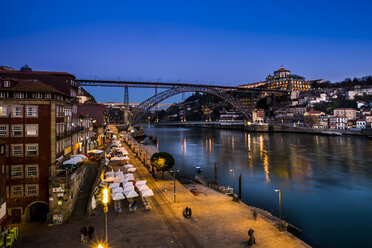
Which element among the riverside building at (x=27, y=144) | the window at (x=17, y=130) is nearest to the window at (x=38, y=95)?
the riverside building at (x=27, y=144)

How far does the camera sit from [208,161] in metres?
39.9

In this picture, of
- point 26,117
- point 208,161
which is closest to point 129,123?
point 208,161

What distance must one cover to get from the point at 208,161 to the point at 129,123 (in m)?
42.4

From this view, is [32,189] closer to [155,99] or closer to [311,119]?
[155,99]

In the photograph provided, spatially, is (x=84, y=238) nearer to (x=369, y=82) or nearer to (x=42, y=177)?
(x=42, y=177)

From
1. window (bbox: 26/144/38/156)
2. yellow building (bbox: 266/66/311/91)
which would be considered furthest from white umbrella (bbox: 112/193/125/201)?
yellow building (bbox: 266/66/311/91)

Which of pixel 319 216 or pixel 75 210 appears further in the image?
pixel 319 216

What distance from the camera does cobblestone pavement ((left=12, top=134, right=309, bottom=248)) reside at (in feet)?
35.6

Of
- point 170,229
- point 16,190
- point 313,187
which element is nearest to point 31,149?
point 16,190

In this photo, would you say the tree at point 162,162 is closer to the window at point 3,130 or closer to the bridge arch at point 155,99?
the window at point 3,130

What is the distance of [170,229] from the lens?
478 inches

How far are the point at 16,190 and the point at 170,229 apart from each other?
326 inches

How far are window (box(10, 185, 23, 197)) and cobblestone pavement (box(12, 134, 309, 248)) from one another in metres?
1.66

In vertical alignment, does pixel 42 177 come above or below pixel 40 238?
above
